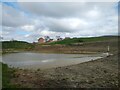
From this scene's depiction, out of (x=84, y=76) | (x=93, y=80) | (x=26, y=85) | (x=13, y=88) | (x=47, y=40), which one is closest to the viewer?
(x=13, y=88)

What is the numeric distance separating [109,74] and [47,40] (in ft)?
395

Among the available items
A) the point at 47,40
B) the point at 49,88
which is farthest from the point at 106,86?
the point at 47,40

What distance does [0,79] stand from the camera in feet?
26.5

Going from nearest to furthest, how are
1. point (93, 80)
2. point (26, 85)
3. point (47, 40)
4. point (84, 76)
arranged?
point (26, 85) < point (93, 80) < point (84, 76) < point (47, 40)

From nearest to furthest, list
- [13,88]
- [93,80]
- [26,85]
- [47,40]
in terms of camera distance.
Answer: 1. [13,88]
2. [26,85]
3. [93,80]
4. [47,40]

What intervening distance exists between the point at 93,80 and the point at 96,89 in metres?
1.17

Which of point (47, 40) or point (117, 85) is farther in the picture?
point (47, 40)

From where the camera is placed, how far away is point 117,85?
314 inches

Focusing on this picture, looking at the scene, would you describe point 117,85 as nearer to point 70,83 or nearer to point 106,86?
point 106,86

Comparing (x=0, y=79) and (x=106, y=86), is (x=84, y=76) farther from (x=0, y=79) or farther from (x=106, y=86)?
(x=0, y=79)

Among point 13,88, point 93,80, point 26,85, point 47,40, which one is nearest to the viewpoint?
point 13,88

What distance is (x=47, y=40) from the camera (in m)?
130

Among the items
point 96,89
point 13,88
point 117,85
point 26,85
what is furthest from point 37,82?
point 117,85

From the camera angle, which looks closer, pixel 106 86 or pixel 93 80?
pixel 106 86
